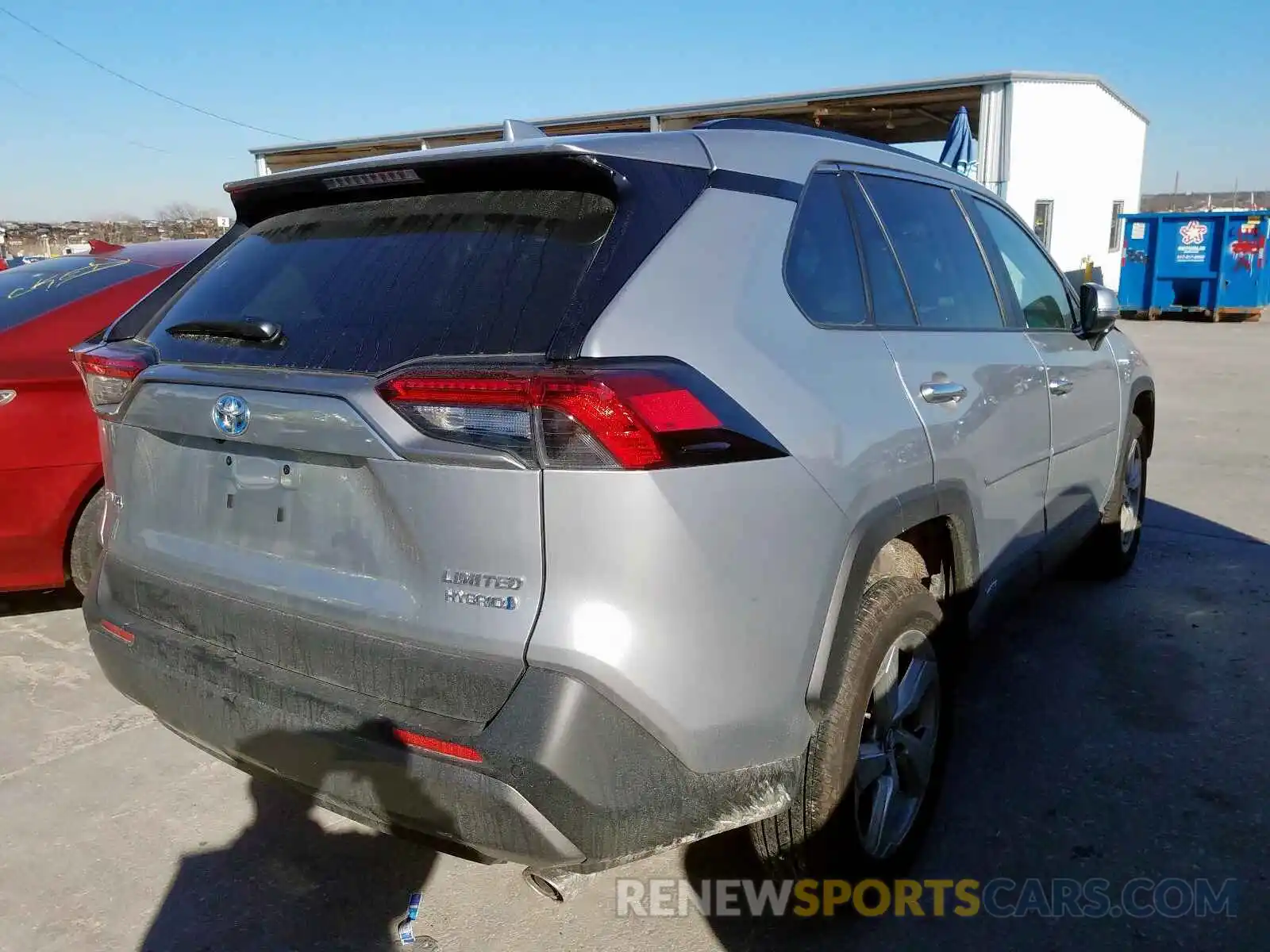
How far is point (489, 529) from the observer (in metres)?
1.76

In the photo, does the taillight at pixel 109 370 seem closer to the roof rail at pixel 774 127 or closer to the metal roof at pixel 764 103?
the roof rail at pixel 774 127

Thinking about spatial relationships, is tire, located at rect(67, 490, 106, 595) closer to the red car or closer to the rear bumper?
the red car

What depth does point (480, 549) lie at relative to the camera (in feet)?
5.82

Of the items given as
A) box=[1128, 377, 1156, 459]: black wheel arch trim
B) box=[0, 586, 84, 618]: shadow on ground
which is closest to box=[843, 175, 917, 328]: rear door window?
box=[1128, 377, 1156, 459]: black wheel arch trim

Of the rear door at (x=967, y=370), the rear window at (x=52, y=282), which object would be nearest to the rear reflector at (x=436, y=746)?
the rear door at (x=967, y=370)

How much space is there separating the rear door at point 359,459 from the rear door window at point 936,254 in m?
1.23

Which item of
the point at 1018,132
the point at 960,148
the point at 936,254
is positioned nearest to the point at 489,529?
the point at 936,254

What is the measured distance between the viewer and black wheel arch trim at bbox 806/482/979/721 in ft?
6.88

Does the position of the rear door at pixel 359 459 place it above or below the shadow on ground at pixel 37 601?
above

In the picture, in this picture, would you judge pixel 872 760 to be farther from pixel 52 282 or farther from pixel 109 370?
pixel 52 282

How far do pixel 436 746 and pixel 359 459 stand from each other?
568 mm

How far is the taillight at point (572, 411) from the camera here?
1.71 metres

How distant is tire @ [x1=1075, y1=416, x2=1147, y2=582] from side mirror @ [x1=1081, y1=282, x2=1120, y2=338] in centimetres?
74
